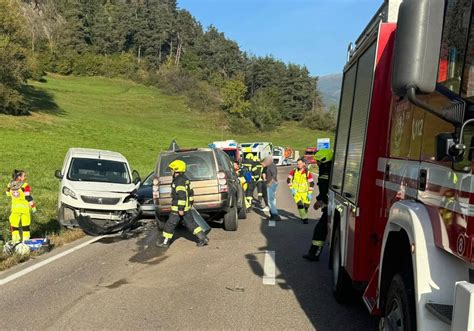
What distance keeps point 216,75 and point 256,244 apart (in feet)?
357

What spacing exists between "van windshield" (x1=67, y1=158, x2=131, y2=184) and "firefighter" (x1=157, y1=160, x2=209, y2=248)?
11.2 ft

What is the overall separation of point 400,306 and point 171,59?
124m

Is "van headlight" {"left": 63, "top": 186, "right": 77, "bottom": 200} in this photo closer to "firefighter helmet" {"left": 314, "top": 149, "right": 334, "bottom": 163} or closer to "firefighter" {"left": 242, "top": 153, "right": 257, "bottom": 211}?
"firefighter helmet" {"left": 314, "top": 149, "right": 334, "bottom": 163}

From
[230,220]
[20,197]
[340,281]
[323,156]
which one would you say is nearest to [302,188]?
[230,220]

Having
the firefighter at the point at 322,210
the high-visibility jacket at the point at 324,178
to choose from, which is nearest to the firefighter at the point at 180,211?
A: the firefighter at the point at 322,210

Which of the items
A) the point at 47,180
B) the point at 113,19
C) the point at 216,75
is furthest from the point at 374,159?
the point at 113,19

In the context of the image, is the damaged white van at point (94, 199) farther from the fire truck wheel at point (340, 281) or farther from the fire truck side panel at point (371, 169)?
the fire truck side panel at point (371, 169)

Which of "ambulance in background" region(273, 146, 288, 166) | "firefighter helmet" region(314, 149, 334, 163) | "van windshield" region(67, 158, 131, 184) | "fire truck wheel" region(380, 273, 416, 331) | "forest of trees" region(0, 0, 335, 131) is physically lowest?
"ambulance in background" region(273, 146, 288, 166)

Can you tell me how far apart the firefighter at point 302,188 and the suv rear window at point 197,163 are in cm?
269

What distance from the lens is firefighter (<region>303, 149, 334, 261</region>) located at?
8.20m

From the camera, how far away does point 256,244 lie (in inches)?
395

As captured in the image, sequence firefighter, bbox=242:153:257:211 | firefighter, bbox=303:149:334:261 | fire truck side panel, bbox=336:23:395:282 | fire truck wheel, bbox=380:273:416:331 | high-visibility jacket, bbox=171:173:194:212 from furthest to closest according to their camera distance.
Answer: firefighter, bbox=242:153:257:211 < high-visibility jacket, bbox=171:173:194:212 < firefighter, bbox=303:149:334:261 < fire truck side panel, bbox=336:23:395:282 < fire truck wheel, bbox=380:273:416:331

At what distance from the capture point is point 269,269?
7.84 metres

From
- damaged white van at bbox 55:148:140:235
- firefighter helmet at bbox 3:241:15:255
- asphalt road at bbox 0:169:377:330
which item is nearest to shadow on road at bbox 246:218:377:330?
asphalt road at bbox 0:169:377:330
